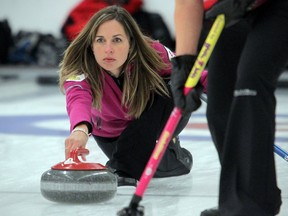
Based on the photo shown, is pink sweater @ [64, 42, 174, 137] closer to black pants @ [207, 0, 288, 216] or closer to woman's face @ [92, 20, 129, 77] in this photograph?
woman's face @ [92, 20, 129, 77]

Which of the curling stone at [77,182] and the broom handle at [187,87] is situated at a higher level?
the broom handle at [187,87]

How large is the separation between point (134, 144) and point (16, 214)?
0.56 meters

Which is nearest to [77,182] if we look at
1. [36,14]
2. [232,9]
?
[232,9]

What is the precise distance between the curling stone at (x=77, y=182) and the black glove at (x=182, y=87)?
51cm

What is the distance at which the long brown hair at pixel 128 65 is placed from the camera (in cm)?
263

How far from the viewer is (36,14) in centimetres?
835

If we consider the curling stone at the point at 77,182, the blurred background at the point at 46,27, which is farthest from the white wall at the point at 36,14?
the curling stone at the point at 77,182

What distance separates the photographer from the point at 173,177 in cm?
290

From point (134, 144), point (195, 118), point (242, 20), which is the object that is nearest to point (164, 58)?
point (134, 144)

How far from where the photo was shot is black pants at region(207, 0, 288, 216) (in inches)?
69.1

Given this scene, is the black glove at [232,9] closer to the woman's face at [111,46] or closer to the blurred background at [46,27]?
the woman's face at [111,46]

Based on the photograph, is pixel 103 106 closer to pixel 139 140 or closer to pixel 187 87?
pixel 139 140

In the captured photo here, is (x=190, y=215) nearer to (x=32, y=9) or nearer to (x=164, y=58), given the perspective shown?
(x=164, y=58)

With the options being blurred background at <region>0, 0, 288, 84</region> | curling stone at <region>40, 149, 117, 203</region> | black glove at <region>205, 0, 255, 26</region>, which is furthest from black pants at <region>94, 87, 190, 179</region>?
blurred background at <region>0, 0, 288, 84</region>
